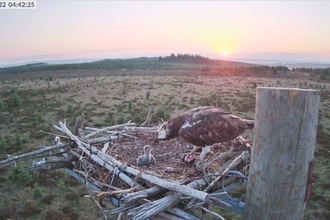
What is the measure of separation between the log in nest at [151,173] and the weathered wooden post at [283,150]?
1.49 feet

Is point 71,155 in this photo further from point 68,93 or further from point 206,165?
point 68,93

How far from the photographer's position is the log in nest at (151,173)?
325 cm

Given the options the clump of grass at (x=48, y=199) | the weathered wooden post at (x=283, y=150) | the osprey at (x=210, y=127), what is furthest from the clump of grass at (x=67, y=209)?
the weathered wooden post at (x=283, y=150)

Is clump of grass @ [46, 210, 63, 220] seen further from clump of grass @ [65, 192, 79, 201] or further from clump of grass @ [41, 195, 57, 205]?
clump of grass @ [65, 192, 79, 201]

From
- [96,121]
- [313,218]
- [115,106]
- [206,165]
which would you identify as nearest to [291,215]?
[206,165]

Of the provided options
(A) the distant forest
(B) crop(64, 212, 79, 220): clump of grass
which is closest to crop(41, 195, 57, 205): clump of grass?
(B) crop(64, 212, 79, 220): clump of grass

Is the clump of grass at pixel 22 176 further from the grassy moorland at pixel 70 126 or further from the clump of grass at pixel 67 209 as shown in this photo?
the clump of grass at pixel 67 209

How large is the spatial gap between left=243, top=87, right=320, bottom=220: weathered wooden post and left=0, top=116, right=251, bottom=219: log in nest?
17.8 inches

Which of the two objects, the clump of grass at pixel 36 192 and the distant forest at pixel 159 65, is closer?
the clump of grass at pixel 36 192

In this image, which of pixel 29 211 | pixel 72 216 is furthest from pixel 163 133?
pixel 29 211

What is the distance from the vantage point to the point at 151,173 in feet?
13.2

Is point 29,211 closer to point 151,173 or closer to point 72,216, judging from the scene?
point 72,216

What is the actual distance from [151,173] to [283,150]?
6.93 ft

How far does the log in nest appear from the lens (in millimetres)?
3254
